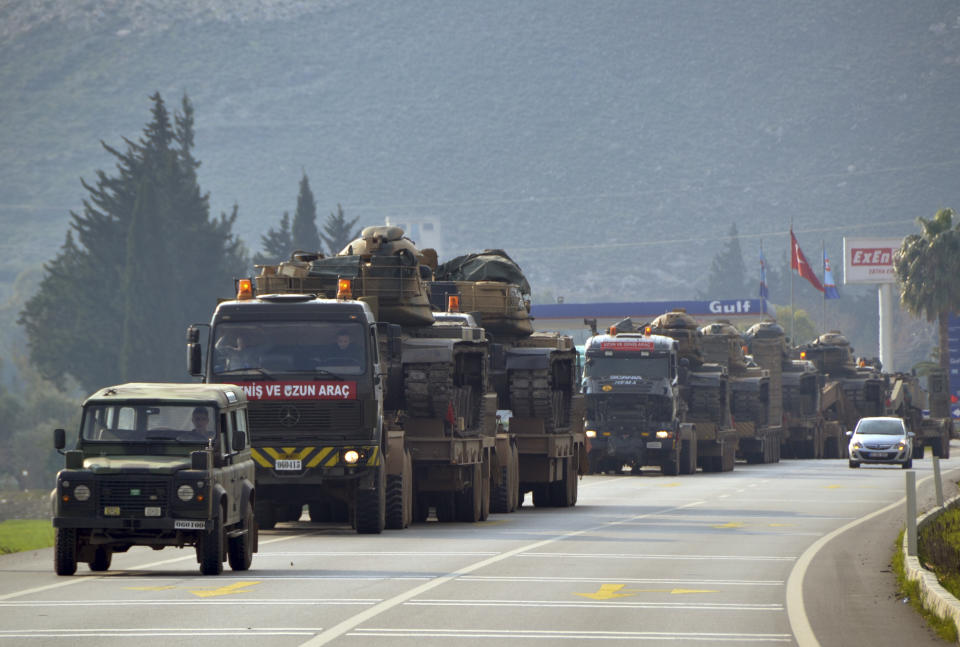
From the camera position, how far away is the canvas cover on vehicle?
113ft

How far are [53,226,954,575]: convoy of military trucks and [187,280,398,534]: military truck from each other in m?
0.02

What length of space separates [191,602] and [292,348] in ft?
28.5

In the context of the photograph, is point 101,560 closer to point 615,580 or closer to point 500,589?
point 500,589

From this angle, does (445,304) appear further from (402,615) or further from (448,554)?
(402,615)

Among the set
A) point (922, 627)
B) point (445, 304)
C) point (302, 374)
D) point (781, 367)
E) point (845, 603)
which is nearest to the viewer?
point (922, 627)

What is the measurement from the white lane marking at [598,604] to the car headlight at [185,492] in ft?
8.70

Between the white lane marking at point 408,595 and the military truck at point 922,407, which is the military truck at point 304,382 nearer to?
the white lane marking at point 408,595

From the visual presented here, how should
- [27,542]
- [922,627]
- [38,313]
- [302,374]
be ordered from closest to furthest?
[922,627] < [302,374] < [27,542] < [38,313]

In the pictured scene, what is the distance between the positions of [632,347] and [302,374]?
24524 mm

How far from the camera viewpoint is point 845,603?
640 inches

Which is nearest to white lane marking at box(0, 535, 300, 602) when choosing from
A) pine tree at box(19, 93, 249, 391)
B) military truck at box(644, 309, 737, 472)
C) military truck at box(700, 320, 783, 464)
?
military truck at box(644, 309, 737, 472)

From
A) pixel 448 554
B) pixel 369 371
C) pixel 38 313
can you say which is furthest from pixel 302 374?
pixel 38 313

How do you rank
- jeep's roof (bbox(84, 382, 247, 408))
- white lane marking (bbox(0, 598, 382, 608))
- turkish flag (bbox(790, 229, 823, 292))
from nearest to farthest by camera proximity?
white lane marking (bbox(0, 598, 382, 608)) → jeep's roof (bbox(84, 382, 247, 408)) → turkish flag (bbox(790, 229, 823, 292))

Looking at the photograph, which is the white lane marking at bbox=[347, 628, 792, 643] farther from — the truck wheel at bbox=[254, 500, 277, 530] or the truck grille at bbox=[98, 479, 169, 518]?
the truck wheel at bbox=[254, 500, 277, 530]
